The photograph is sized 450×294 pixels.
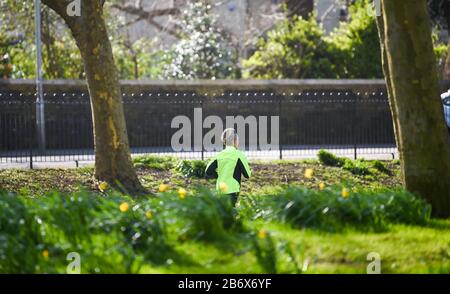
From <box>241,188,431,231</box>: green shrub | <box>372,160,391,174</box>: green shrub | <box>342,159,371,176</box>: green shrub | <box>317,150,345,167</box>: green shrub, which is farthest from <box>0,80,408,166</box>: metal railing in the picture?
<box>241,188,431,231</box>: green shrub

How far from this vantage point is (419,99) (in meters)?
9.62

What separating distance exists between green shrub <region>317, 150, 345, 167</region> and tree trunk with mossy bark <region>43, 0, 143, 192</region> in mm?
5508

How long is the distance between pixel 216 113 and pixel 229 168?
14851mm

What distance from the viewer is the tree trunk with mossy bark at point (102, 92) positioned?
49.5ft

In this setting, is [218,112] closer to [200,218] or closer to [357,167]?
[357,167]

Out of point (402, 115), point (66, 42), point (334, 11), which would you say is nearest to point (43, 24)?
point (66, 42)

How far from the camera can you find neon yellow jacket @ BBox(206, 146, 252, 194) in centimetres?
1129

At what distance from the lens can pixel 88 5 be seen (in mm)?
15008

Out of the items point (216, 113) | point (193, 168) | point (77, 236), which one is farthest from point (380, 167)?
point (77, 236)

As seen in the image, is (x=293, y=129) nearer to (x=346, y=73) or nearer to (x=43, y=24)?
(x=346, y=73)

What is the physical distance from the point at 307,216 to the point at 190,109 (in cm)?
1723

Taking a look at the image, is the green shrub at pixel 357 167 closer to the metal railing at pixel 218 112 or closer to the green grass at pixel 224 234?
the metal railing at pixel 218 112

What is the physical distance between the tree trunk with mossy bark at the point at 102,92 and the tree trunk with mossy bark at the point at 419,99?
6.51 metres

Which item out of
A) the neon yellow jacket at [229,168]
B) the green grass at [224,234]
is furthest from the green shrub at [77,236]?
the neon yellow jacket at [229,168]
